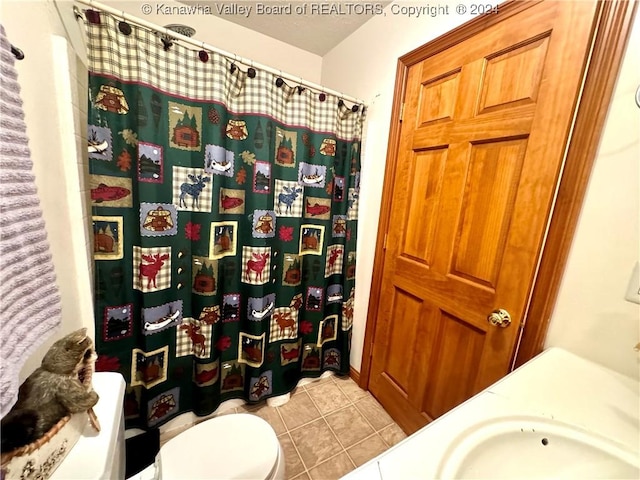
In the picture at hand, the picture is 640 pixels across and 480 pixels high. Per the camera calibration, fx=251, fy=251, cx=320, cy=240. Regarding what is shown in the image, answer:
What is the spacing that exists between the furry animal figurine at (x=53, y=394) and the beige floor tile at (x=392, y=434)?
4.44 feet

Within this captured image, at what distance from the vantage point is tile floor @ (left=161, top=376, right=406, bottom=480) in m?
1.23

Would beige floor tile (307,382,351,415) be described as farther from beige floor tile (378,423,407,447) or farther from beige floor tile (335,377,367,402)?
beige floor tile (378,423,407,447)

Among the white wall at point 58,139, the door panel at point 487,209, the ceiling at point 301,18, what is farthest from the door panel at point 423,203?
the white wall at point 58,139

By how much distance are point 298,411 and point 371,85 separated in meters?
2.03

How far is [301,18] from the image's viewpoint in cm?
154

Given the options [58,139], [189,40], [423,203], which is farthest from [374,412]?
[189,40]

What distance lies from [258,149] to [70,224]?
2.63ft

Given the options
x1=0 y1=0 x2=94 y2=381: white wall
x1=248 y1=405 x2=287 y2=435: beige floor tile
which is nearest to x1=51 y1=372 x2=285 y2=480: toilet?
x1=0 y1=0 x2=94 y2=381: white wall

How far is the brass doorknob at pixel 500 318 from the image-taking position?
3.05ft

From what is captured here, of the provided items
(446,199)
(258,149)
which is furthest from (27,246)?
(446,199)

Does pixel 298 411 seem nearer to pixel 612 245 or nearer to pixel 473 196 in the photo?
pixel 473 196

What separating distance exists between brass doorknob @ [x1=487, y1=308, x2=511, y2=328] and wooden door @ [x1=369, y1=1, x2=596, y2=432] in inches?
0.6

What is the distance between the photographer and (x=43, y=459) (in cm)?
50

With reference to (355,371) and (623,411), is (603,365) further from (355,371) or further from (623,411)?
(355,371)
